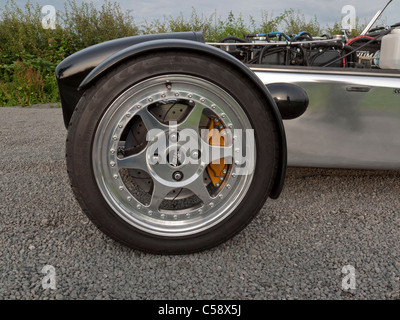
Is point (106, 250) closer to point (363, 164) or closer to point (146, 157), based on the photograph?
point (146, 157)

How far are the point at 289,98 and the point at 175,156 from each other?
0.77 meters

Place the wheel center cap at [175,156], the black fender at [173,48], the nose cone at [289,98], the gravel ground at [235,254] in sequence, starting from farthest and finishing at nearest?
the nose cone at [289,98]
the wheel center cap at [175,156]
the black fender at [173,48]
the gravel ground at [235,254]

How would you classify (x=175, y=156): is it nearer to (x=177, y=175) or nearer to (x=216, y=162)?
(x=177, y=175)

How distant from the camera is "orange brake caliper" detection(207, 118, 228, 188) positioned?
69.1 inches

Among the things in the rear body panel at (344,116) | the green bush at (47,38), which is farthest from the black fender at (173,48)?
the green bush at (47,38)

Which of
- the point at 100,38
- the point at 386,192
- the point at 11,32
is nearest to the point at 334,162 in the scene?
the point at 386,192

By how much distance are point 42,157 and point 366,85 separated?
2.82 m

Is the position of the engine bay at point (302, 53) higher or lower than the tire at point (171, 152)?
higher

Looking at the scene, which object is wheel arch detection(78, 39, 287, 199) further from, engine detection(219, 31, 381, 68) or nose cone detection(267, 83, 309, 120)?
engine detection(219, 31, 381, 68)

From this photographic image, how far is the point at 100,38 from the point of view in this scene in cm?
1063

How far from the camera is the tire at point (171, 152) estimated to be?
157 centimetres

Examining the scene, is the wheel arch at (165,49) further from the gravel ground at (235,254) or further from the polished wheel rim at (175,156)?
the gravel ground at (235,254)

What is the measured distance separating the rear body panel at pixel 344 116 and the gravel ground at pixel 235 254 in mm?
358

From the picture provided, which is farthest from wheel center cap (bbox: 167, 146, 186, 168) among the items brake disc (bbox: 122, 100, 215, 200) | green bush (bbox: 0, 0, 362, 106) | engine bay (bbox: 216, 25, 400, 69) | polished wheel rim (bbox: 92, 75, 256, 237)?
green bush (bbox: 0, 0, 362, 106)
